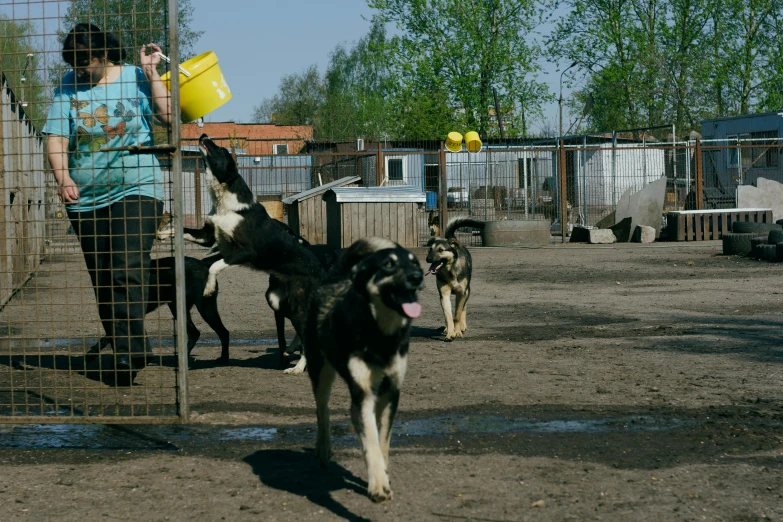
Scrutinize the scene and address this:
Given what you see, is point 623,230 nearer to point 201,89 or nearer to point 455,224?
point 455,224

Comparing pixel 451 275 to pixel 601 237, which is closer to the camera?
pixel 451 275

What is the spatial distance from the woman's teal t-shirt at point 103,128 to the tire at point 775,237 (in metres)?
14.1

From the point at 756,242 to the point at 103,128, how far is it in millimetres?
14907

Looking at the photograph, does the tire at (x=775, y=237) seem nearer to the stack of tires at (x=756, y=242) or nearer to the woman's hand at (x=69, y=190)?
the stack of tires at (x=756, y=242)

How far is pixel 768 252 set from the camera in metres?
17.2

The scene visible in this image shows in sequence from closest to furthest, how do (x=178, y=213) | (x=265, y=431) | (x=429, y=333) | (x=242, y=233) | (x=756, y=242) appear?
(x=178, y=213), (x=265, y=431), (x=242, y=233), (x=429, y=333), (x=756, y=242)

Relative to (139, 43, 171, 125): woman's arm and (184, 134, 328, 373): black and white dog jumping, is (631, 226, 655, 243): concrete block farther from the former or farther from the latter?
(139, 43, 171, 125): woman's arm

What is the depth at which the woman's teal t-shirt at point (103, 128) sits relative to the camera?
6098mm

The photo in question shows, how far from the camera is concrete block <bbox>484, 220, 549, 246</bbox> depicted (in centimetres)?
2339

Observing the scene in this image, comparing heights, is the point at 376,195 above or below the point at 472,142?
below

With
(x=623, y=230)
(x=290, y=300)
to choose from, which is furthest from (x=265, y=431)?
(x=623, y=230)

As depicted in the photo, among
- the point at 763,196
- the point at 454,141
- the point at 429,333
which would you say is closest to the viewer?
the point at 429,333

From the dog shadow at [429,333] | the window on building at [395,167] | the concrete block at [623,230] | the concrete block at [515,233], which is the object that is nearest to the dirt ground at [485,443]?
the dog shadow at [429,333]

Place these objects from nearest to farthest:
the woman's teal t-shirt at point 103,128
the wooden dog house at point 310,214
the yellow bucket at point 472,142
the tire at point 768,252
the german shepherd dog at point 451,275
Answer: the woman's teal t-shirt at point 103,128, the german shepherd dog at point 451,275, the tire at point 768,252, the wooden dog house at point 310,214, the yellow bucket at point 472,142
